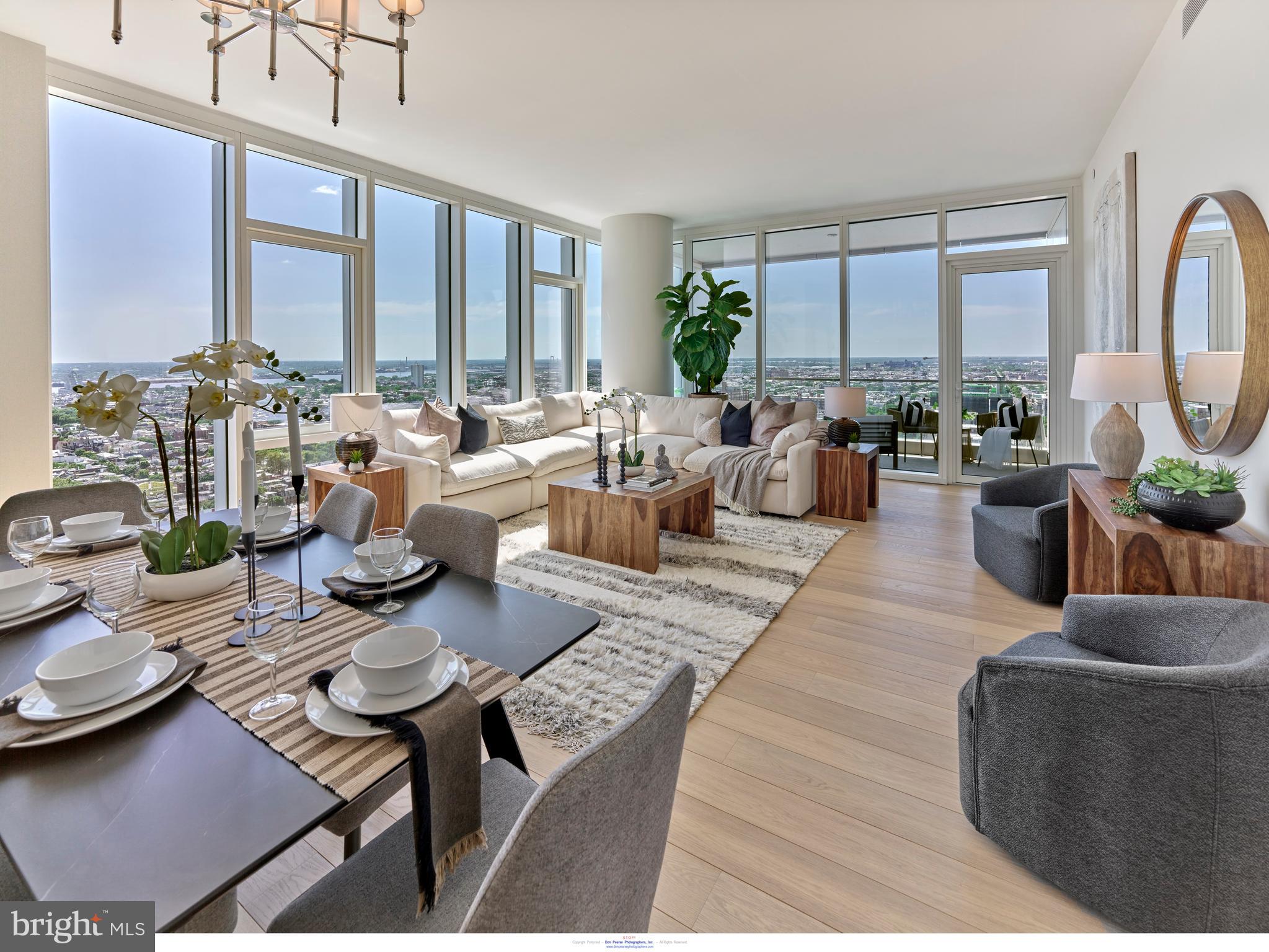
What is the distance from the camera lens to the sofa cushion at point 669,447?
17.8 feet

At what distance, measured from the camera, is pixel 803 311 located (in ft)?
22.5

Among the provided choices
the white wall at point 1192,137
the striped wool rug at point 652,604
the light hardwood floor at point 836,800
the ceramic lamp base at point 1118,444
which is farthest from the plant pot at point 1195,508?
the striped wool rug at point 652,604

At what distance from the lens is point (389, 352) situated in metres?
5.18

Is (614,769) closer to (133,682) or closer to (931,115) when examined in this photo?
(133,682)

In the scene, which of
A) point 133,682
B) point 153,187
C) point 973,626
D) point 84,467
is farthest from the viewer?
point 153,187

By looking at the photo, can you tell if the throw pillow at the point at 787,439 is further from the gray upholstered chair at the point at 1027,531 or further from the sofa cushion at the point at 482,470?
the sofa cushion at the point at 482,470

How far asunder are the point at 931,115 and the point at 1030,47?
870 millimetres

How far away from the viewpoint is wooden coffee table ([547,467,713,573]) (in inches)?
142

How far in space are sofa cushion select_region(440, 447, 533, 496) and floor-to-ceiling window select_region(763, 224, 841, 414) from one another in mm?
3412

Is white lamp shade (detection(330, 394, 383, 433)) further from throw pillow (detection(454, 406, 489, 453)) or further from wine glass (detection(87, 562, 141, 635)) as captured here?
wine glass (detection(87, 562, 141, 635))

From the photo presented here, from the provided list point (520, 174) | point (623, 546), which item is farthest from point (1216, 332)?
point (520, 174)

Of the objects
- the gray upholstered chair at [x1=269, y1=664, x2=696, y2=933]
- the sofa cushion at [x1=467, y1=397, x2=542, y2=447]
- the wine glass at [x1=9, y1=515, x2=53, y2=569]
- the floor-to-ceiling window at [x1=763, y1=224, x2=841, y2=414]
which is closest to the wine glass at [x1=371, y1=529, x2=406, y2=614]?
the gray upholstered chair at [x1=269, y1=664, x2=696, y2=933]

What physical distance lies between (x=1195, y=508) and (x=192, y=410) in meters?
2.77

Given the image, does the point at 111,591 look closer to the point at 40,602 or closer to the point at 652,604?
the point at 40,602
